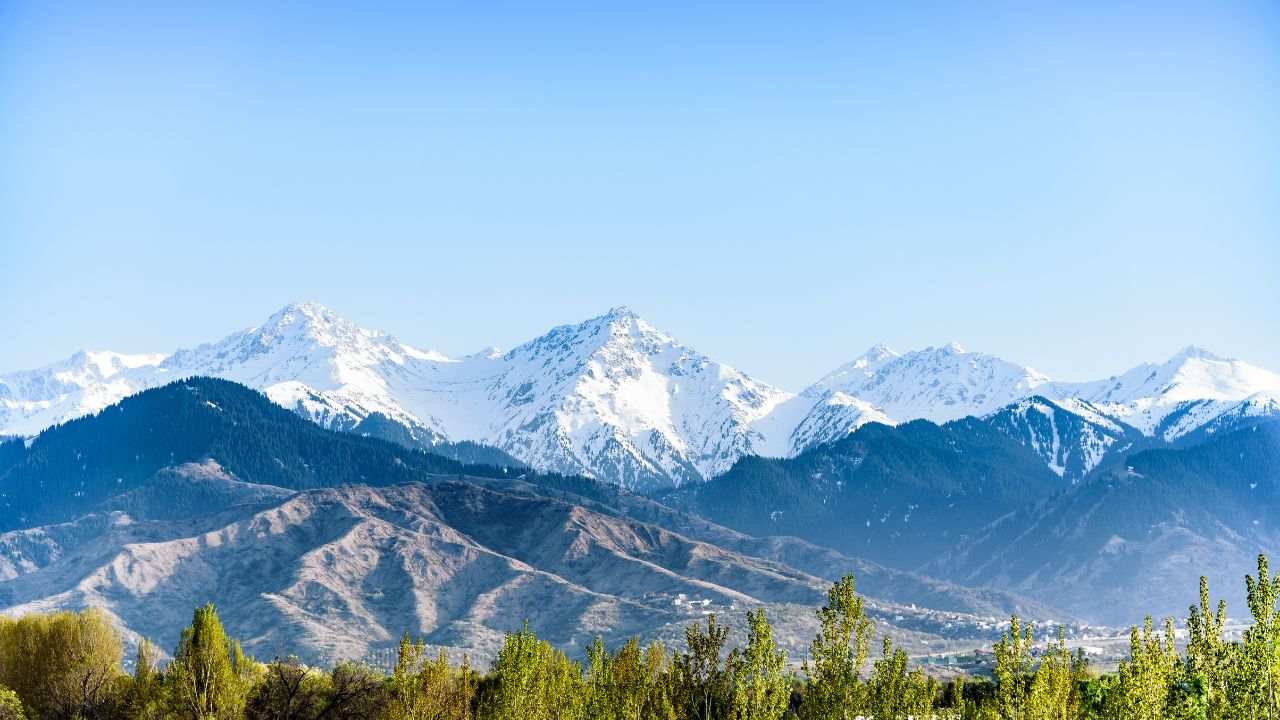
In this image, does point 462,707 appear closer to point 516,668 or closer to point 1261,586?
point 516,668

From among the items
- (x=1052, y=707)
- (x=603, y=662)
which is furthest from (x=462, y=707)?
(x=1052, y=707)

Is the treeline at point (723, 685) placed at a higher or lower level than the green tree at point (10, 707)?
higher

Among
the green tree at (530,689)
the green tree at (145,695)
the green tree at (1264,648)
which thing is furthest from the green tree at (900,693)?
the green tree at (145,695)

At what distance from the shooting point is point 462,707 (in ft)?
329

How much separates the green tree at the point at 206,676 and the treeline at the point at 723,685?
0.14 m

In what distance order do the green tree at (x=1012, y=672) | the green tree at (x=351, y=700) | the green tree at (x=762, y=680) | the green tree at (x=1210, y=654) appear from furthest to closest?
the green tree at (x=351, y=700) → the green tree at (x=762, y=680) → the green tree at (x=1012, y=672) → the green tree at (x=1210, y=654)

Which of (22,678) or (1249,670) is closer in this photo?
(1249,670)

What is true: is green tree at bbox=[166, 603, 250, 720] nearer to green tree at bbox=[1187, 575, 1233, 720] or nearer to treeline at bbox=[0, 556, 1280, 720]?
treeline at bbox=[0, 556, 1280, 720]

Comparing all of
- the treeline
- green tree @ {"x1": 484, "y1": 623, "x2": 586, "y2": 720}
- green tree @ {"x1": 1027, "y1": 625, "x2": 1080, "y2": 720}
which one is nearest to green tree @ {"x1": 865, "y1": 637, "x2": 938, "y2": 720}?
the treeline

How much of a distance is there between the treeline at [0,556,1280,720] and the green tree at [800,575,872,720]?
0.09 m

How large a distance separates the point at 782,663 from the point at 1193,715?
23.9 meters

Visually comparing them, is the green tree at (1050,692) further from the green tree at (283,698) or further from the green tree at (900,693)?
the green tree at (283,698)

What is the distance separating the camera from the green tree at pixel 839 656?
64188mm

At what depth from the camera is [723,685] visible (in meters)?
78.3
